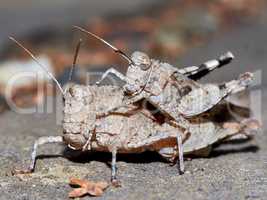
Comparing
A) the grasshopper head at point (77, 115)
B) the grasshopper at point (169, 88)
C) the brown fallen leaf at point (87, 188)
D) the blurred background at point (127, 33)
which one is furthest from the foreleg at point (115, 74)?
the blurred background at point (127, 33)

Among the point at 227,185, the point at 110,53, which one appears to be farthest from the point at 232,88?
the point at 110,53

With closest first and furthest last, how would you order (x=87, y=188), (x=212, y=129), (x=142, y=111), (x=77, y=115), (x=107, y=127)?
1. (x=87, y=188)
2. (x=77, y=115)
3. (x=107, y=127)
4. (x=142, y=111)
5. (x=212, y=129)

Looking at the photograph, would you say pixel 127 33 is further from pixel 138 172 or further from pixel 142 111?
pixel 138 172

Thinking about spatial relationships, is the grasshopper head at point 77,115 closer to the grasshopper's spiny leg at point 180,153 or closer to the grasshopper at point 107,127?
the grasshopper at point 107,127

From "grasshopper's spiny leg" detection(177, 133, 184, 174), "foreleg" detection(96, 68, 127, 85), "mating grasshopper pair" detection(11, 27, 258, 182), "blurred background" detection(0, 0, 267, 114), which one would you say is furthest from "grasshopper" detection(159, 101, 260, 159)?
"blurred background" detection(0, 0, 267, 114)

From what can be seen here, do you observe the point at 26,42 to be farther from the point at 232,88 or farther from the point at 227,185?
the point at 227,185

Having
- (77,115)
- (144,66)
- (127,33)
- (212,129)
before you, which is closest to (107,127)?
(77,115)

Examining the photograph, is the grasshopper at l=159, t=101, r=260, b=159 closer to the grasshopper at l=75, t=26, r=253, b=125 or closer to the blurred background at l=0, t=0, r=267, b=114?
the grasshopper at l=75, t=26, r=253, b=125
